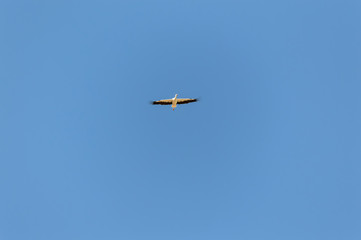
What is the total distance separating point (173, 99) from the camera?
→ 61031mm

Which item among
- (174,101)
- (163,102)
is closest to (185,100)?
(174,101)

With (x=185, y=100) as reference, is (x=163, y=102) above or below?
below

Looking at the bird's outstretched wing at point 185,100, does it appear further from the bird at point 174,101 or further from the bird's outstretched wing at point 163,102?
the bird's outstretched wing at point 163,102

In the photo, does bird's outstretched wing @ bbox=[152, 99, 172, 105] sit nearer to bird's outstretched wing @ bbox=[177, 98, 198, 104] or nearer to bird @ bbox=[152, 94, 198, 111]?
bird @ bbox=[152, 94, 198, 111]

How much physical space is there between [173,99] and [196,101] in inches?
224

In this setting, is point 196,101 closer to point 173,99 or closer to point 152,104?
point 173,99

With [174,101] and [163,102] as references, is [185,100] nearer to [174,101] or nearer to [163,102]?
[174,101]

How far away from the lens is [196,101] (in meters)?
60.9

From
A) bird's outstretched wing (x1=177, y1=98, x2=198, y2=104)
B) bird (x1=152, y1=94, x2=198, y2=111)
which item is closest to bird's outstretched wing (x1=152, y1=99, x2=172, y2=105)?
bird (x1=152, y1=94, x2=198, y2=111)

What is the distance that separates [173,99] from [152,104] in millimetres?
5367

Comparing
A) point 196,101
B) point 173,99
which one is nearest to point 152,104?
point 173,99

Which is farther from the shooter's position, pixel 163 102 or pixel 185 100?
pixel 163 102

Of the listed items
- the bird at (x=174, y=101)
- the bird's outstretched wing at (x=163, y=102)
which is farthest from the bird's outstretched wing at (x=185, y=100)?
the bird's outstretched wing at (x=163, y=102)

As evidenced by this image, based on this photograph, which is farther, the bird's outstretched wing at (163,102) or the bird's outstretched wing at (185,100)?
the bird's outstretched wing at (163,102)
